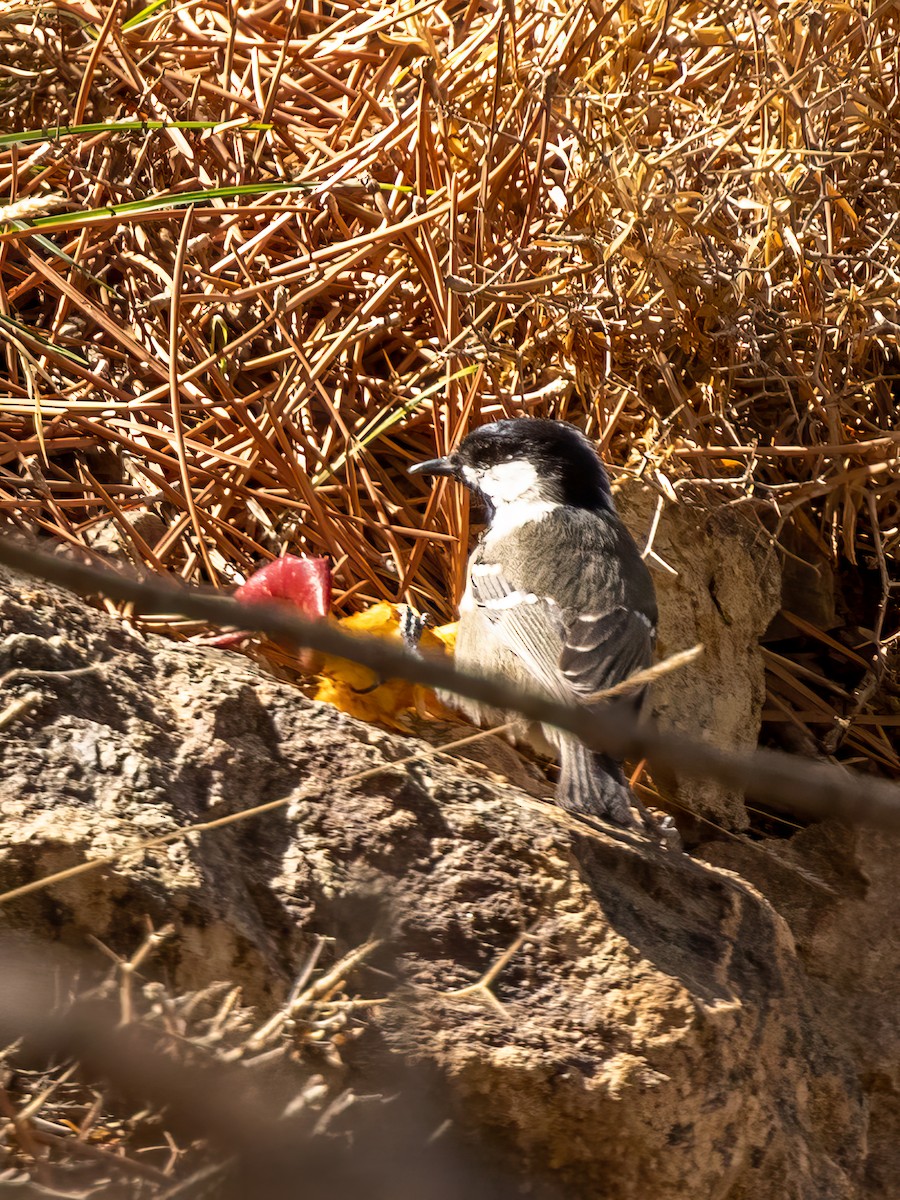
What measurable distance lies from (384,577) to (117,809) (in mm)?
1330

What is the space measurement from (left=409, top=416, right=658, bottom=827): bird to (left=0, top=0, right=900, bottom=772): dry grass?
0.16 metres

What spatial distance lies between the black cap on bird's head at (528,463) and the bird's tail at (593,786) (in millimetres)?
731

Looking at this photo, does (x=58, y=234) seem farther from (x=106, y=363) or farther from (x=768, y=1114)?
(x=768, y=1114)

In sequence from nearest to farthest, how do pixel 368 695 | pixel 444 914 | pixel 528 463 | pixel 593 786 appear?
1. pixel 444 914
2. pixel 593 786
3. pixel 368 695
4. pixel 528 463

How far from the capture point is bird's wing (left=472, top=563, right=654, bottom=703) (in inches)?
99.8

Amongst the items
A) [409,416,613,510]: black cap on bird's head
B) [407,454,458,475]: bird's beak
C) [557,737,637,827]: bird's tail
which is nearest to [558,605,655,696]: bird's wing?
[557,737,637,827]: bird's tail

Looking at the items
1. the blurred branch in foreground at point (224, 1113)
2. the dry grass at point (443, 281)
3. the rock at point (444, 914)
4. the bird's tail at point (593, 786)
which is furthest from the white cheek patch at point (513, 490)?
the blurred branch in foreground at point (224, 1113)

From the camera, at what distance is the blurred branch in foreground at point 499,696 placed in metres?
0.51

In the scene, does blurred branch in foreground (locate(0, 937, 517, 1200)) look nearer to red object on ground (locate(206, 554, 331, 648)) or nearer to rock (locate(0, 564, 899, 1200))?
rock (locate(0, 564, 899, 1200))

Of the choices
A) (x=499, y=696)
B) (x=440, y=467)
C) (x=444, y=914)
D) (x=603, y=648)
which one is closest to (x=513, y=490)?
(x=440, y=467)

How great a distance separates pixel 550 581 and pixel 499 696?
220cm

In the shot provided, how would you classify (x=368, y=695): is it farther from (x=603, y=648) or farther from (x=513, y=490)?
(x=513, y=490)

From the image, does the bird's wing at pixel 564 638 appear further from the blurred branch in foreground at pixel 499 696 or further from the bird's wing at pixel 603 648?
the blurred branch in foreground at pixel 499 696

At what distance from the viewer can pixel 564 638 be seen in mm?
2623
